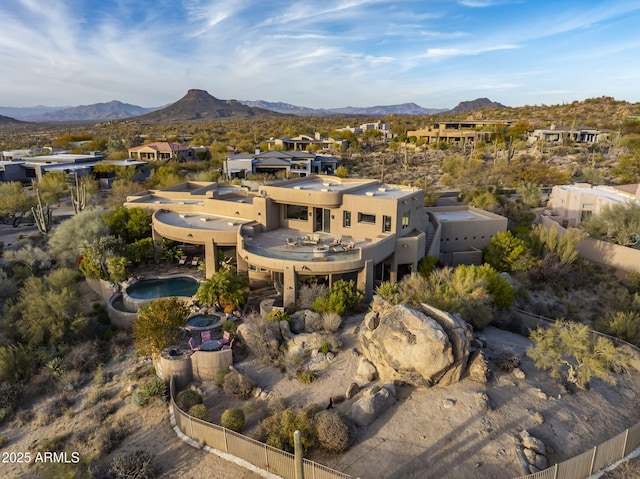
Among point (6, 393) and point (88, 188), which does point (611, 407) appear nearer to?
point (6, 393)

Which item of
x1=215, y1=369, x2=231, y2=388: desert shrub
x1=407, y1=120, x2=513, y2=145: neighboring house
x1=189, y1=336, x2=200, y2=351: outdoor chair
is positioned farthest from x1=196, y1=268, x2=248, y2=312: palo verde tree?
x1=407, y1=120, x2=513, y2=145: neighboring house

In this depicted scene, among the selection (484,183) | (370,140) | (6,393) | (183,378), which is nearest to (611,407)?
(183,378)

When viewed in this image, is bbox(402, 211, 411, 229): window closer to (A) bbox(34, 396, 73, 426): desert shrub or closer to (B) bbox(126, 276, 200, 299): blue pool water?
(B) bbox(126, 276, 200, 299): blue pool water

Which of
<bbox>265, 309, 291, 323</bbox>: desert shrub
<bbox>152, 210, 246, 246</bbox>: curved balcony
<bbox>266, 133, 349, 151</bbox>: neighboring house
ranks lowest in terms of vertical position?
<bbox>265, 309, 291, 323</bbox>: desert shrub

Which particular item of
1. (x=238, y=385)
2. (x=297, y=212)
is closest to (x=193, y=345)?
(x=238, y=385)

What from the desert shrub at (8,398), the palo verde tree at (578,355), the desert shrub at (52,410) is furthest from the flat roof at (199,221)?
the palo verde tree at (578,355)

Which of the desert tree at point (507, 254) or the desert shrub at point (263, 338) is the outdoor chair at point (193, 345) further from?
the desert tree at point (507, 254)

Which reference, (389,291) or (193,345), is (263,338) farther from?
(389,291)

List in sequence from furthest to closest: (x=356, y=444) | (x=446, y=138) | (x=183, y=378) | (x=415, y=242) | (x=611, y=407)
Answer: (x=446, y=138) < (x=415, y=242) < (x=183, y=378) < (x=611, y=407) < (x=356, y=444)
